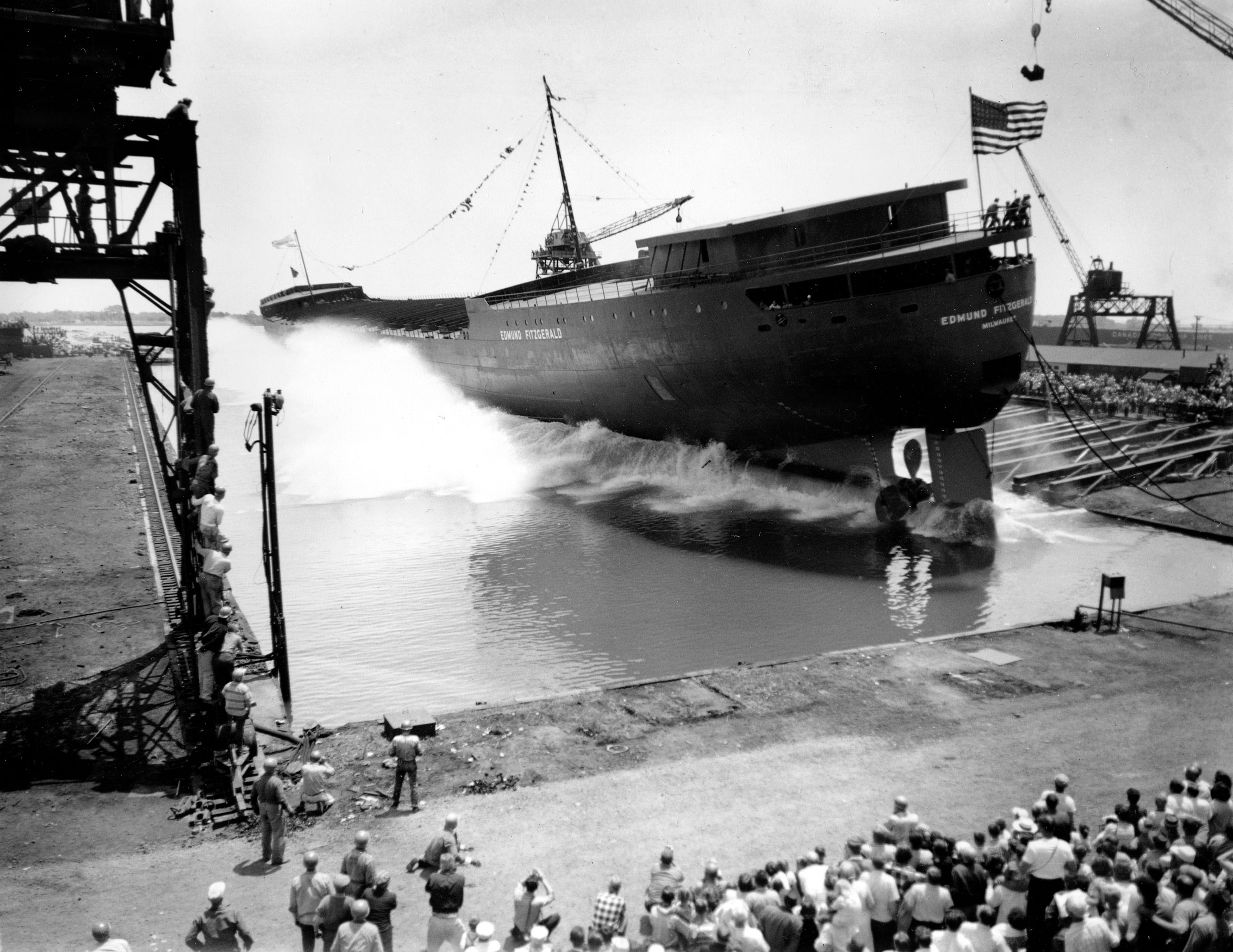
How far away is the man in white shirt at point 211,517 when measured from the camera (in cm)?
1255

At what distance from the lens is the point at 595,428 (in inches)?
1486

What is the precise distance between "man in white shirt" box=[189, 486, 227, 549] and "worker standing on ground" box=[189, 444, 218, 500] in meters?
0.08

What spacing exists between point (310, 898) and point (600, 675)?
9.96 m

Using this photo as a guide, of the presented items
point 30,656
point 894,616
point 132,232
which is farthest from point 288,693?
point 894,616

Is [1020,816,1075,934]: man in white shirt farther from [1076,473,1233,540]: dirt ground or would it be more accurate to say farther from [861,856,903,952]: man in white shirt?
[1076,473,1233,540]: dirt ground

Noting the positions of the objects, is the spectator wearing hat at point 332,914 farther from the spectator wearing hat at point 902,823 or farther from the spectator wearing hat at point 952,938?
the spectator wearing hat at point 902,823

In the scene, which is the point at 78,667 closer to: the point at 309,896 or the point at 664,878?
the point at 309,896

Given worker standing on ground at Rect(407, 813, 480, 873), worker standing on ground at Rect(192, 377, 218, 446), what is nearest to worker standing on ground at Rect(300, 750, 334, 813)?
worker standing on ground at Rect(407, 813, 480, 873)

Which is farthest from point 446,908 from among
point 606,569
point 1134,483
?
point 1134,483

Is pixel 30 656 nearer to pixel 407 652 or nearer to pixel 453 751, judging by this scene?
pixel 407 652

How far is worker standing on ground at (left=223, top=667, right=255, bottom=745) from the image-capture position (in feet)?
36.1

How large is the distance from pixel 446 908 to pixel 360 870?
816 mm

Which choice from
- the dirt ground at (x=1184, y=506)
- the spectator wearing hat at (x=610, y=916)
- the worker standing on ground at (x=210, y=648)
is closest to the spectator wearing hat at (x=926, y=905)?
the spectator wearing hat at (x=610, y=916)

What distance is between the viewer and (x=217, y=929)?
7203 millimetres
